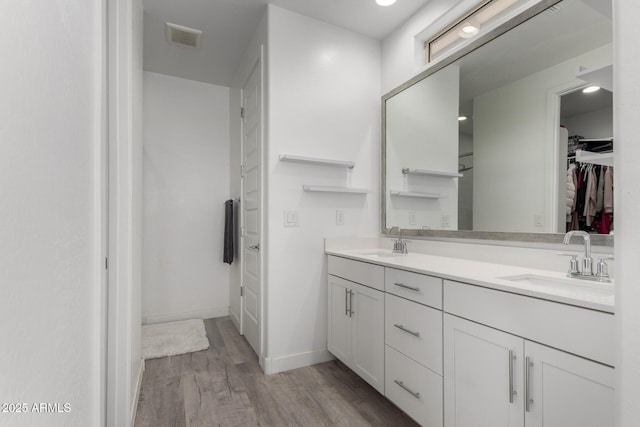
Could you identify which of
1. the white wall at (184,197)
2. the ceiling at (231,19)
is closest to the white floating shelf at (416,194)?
the ceiling at (231,19)

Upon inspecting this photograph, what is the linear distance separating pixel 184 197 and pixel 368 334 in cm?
257

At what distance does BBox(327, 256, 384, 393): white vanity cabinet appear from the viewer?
1.81m

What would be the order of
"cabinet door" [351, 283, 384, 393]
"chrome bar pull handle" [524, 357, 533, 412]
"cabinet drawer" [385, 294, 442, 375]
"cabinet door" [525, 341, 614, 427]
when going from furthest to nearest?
"cabinet door" [351, 283, 384, 393] < "cabinet drawer" [385, 294, 442, 375] < "chrome bar pull handle" [524, 357, 533, 412] < "cabinet door" [525, 341, 614, 427]

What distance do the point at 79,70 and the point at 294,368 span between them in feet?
7.27

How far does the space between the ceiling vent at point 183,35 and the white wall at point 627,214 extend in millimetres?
2881

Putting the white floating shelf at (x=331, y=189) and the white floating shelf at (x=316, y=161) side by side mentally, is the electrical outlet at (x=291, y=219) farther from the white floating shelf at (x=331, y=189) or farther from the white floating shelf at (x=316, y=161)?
the white floating shelf at (x=316, y=161)

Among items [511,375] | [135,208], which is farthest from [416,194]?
[135,208]

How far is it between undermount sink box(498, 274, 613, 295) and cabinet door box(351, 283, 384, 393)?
71 centimetres

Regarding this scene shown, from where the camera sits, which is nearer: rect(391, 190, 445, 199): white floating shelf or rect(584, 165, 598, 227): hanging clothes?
rect(584, 165, 598, 227): hanging clothes

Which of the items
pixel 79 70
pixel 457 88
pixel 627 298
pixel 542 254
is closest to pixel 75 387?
pixel 79 70

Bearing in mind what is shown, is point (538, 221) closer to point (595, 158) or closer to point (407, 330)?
point (595, 158)

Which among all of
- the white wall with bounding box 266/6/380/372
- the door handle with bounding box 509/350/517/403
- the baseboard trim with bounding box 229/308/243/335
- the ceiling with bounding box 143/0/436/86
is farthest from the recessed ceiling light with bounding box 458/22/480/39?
the baseboard trim with bounding box 229/308/243/335

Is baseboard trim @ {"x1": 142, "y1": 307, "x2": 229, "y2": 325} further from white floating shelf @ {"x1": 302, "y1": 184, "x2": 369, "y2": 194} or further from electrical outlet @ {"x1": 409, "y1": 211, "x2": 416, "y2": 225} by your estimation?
electrical outlet @ {"x1": 409, "y1": 211, "x2": 416, "y2": 225}

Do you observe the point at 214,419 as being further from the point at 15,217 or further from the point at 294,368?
the point at 15,217
